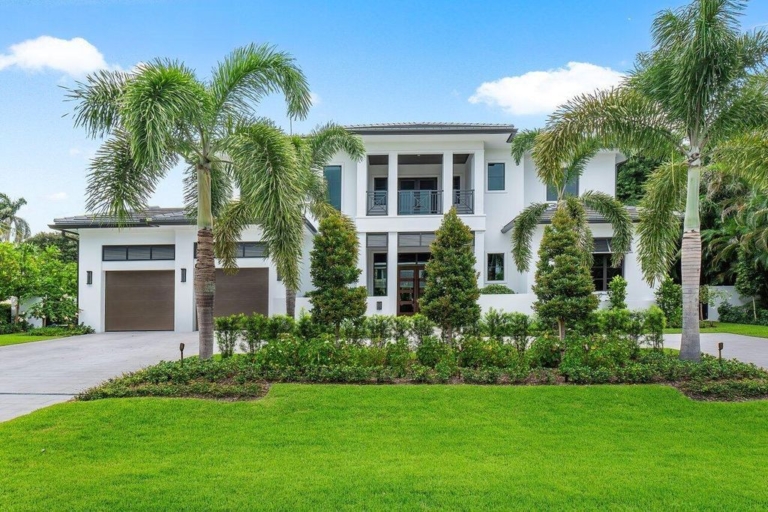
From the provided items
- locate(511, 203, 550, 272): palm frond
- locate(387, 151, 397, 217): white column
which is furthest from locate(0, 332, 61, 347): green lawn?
locate(511, 203, 550, 272): palm frond

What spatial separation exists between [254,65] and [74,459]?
6.68m

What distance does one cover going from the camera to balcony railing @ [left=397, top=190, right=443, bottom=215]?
60.1ft

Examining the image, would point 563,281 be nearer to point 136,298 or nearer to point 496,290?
point 496,290

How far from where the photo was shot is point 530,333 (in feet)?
29.7

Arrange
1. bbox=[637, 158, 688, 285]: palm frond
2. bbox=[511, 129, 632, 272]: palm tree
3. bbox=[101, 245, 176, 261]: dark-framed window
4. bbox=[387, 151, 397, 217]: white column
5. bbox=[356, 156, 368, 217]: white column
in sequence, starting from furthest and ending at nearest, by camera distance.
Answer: bbox=[356, 156, 368, 217]: white column, bbox=[387, 151, 397, 217]: white column, bbox=[101, 245, 176, 261]: dark-framed window, bbox=[511, 129, 632, 272]: palm tree, bbox=[637, 158, 688, 285]: palm frond

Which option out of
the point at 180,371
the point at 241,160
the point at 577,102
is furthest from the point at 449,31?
the point at 180,371

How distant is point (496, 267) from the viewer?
18672mm

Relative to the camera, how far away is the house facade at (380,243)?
55.5ft

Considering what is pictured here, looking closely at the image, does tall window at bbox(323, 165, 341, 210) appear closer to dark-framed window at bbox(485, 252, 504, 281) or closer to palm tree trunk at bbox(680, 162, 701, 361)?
dark-framed window at bbox(485, 252, 504, 281)

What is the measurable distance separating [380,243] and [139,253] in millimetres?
9912

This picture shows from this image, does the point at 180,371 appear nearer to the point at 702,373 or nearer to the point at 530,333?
the point at 530,333

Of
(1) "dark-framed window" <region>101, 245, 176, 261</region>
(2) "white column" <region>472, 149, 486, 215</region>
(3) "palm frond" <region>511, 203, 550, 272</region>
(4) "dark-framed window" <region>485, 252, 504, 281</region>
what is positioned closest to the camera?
(3) "palm frond" <region>511, 203, 550, 272</region>

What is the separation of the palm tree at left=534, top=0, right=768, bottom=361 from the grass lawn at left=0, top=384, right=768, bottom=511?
334 centimetres

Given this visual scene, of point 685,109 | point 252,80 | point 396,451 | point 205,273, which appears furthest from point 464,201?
point 396,451
